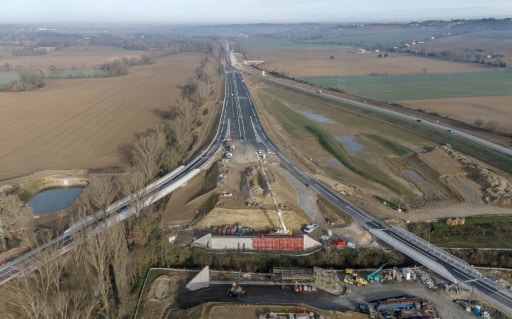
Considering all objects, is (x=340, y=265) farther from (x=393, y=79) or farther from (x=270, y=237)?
(x=393, y=79)

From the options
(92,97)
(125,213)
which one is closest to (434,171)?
(125,213)

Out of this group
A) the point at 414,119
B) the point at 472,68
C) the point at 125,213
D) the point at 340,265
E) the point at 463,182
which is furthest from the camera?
the point at 472,68

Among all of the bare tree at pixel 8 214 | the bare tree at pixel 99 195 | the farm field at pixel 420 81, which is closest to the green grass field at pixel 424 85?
the farm field at pixel 420 81

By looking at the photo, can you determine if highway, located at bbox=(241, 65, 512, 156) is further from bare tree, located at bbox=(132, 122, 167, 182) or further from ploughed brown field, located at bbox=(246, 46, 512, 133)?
bare tree, located at bbox=(132, 122, 167, 182)

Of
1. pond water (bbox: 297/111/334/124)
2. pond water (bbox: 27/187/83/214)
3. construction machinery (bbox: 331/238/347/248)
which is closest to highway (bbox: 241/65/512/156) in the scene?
pond water (bbox: 297/111/334/124)

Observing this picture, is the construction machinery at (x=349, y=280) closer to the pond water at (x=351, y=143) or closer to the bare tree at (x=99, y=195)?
the bare tree at (x=99, y=195)
